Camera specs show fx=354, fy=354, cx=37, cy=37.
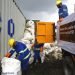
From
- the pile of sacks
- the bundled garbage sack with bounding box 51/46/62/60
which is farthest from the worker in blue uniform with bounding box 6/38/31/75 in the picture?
A: the pile of sacks

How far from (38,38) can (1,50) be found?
158 centimetres

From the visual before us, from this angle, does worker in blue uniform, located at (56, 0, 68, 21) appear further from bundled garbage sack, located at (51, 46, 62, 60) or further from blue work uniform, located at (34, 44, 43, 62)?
bundled garbage sack, located at (51, 46, 62, 60)

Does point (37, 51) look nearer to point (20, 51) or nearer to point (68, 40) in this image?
point (20, 51)

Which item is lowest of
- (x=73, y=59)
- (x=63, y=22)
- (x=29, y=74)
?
(x=29, y=74)

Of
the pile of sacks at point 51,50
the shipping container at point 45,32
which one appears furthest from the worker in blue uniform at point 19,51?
the pile of sacks at point 51,50

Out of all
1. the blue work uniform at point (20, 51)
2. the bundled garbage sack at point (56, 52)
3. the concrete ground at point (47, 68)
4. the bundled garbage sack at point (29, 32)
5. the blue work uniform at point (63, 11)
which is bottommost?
the concrete ground at point (47, 68)

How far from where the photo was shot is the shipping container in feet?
33.2

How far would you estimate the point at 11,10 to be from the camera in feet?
39.6

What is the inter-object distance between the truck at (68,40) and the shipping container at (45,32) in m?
1.00

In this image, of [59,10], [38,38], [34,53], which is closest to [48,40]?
[38,38]

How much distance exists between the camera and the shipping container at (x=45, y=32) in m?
10.1

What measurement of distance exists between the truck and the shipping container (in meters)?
1.00

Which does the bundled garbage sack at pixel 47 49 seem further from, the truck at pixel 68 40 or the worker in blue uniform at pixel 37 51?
the truck at pixel 68 40

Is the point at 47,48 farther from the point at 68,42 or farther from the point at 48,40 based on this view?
the point at 68,42
